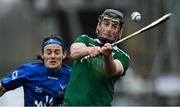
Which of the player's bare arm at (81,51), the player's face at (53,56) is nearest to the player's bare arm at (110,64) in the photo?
the player's bare arm at (81,51)

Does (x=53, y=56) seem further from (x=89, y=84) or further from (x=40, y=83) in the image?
(x=89, y=84)

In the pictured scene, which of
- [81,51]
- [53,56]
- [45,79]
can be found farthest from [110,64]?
[45,79]

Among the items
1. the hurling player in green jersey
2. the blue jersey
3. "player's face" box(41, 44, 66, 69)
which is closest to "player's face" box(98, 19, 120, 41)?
the hurling player in green jersey

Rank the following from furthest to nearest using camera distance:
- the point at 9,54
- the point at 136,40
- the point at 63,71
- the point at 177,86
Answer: the point at 9,54 → the point at 136,40 → the point at 177,86 → the point at 63,71

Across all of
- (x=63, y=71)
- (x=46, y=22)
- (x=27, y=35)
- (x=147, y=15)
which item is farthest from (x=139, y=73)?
(x=63, y=71)

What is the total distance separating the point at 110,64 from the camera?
12.2 metres

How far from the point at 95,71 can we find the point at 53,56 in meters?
0.88

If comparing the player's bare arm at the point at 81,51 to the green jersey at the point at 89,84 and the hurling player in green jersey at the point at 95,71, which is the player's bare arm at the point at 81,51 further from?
the green jersey at the point at 89,84

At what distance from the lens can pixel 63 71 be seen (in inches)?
532

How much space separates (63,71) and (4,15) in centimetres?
2708

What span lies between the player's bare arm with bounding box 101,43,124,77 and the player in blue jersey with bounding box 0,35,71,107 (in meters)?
1.09

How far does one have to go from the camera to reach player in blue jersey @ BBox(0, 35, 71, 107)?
13.4m

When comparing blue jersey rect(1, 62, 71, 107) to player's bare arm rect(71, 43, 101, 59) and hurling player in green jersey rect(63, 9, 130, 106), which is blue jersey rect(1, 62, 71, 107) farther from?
player's bare arm rect(71, 43, 101, 59)

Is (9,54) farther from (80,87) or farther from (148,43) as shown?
(80,87)
